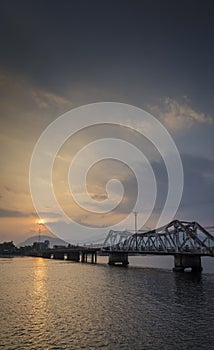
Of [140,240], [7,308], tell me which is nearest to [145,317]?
[7,308]

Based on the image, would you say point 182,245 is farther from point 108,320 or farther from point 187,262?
point 108,320

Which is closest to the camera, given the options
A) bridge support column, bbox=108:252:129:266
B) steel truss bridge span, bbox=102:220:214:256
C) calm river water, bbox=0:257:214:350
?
calm river water, bbox=0:257:214:350

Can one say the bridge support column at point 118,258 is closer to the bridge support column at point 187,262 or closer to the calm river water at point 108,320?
the bridge support column at point 187,262

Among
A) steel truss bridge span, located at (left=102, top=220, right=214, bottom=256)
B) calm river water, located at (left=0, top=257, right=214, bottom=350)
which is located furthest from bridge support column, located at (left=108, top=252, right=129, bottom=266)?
calm river water, located at (left=0, top=257, right=214, bottom=350)

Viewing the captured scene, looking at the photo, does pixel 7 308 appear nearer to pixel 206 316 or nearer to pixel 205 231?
pixel 206 316

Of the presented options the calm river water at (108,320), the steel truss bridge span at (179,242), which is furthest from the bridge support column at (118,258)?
the calm river water at (108,320)

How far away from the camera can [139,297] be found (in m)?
61.0

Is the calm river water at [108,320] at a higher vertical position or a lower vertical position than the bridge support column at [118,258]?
lower

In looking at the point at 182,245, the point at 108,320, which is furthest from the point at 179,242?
the point at 108,320

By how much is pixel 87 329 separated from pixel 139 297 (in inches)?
993

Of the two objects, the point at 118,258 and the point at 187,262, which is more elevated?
the point at 187,262

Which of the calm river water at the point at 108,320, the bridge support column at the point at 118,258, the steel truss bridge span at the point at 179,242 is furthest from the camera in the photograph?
the bridge support column at the point at 118,258

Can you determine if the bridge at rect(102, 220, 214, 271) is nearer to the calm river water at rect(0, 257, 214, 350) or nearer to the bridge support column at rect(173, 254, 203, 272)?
the bridge support column at rect(173, 254, 203, 272)

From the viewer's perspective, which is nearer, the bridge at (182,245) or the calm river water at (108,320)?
the calm river water at (108,320)
